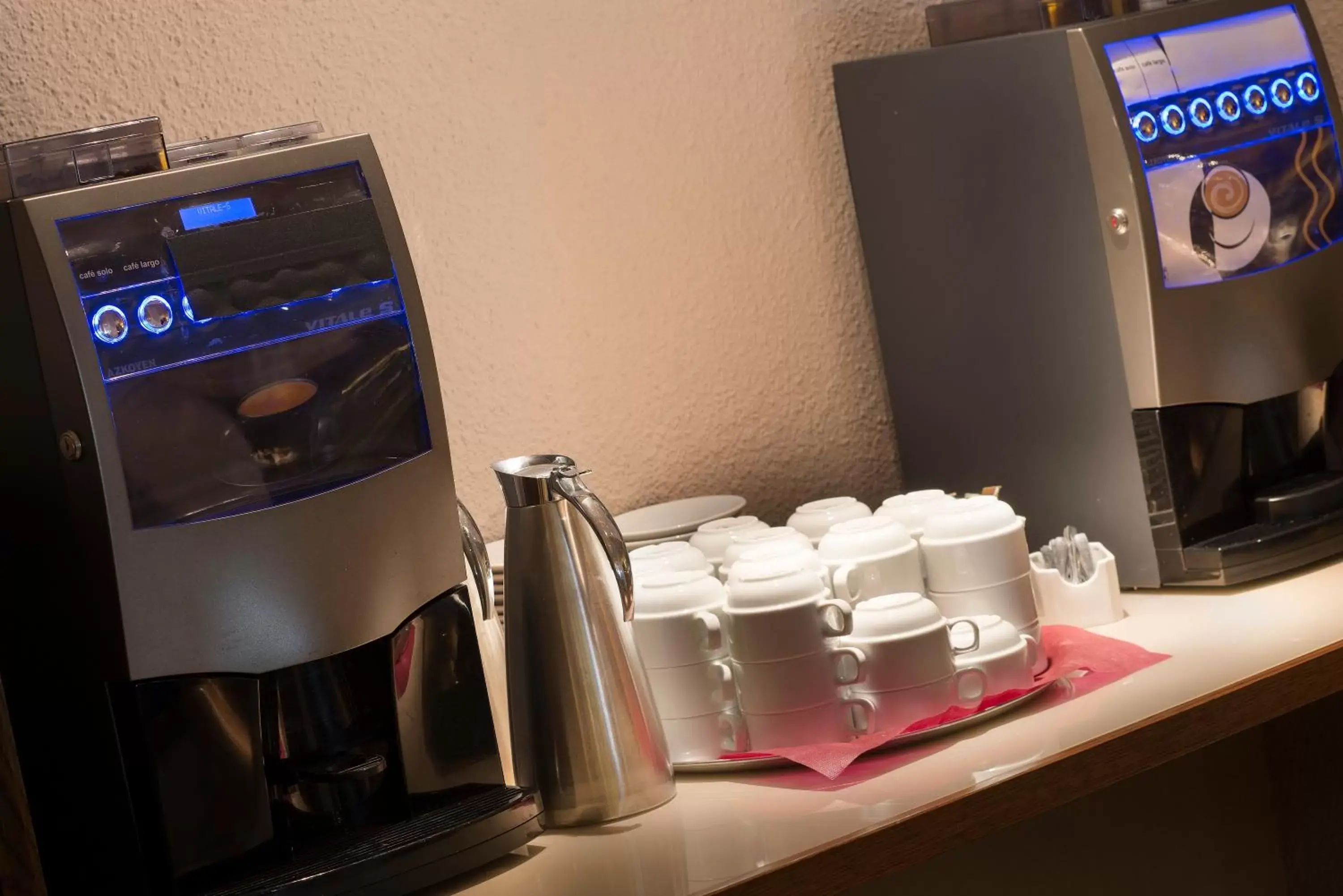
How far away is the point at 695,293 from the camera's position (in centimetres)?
146

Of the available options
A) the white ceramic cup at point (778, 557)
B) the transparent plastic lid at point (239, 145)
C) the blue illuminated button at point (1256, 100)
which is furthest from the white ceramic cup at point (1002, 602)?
the transparent plastic lid at point (239, 145)

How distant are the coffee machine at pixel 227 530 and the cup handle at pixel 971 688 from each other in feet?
1.04

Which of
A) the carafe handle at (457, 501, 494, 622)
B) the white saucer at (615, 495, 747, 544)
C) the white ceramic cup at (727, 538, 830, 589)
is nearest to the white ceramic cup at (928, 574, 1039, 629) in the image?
the white ceramic cup at (727, 538, 830, 589)

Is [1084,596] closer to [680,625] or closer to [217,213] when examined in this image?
[680,625]

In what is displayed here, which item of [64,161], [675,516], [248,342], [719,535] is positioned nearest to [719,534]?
[719,535]

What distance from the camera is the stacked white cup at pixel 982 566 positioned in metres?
1.11

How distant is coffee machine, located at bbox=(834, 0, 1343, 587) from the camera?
1194 mm

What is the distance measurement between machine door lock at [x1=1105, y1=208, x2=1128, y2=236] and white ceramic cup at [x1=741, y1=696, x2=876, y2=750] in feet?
1.45

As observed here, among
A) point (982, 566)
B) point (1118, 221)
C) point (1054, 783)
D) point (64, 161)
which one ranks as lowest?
point (1054, 783)

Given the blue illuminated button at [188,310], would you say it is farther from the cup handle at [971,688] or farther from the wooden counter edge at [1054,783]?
the cup handle at [971,688]

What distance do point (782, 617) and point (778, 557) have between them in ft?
0.21

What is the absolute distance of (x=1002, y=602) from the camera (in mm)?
1108

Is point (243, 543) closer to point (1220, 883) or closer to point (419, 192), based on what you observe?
point (419, 192)

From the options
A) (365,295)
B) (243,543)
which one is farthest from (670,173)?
(243,543)
